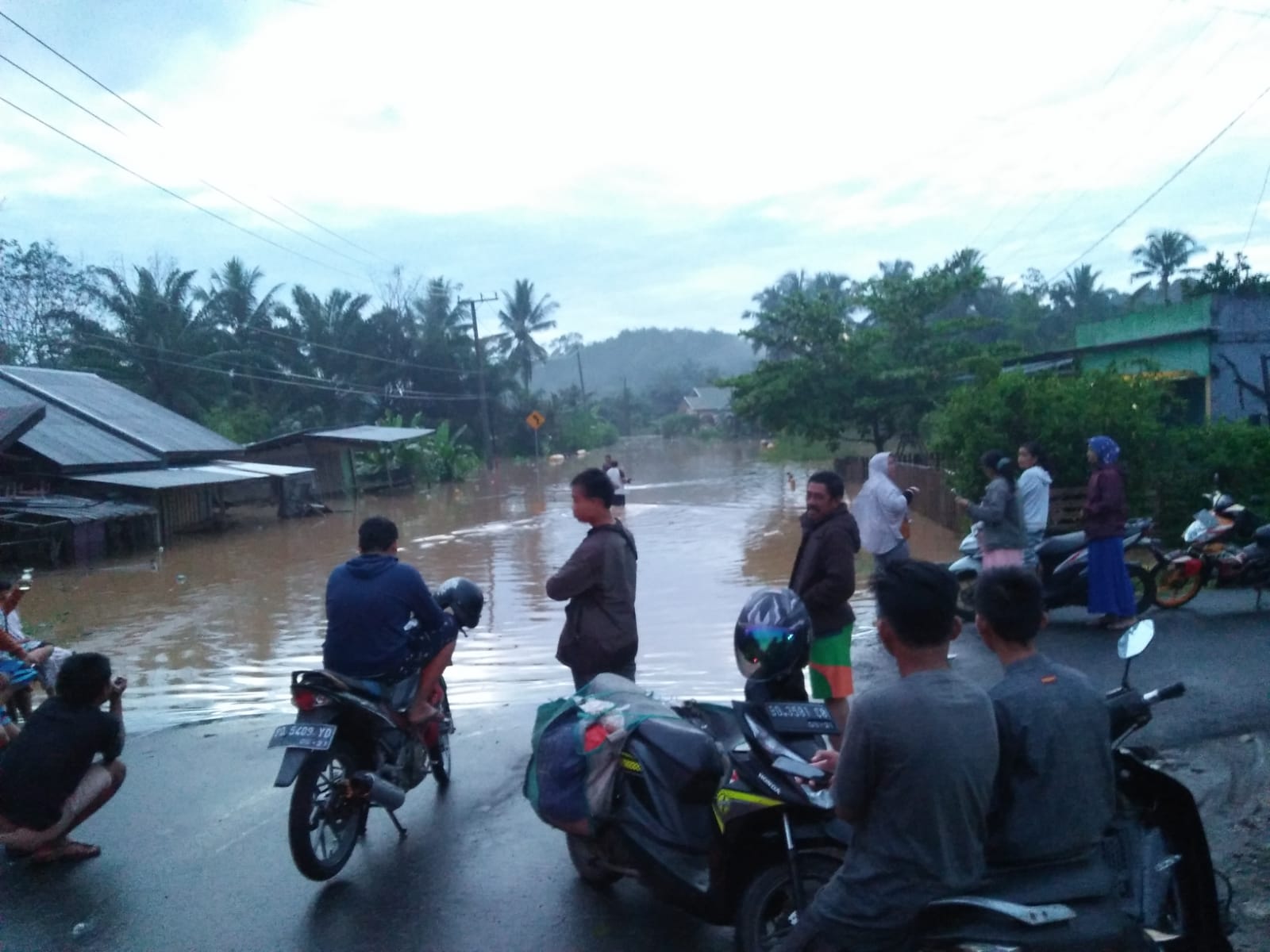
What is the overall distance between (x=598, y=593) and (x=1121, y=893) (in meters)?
2.75

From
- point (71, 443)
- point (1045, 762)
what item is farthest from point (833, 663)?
point (71, 443)

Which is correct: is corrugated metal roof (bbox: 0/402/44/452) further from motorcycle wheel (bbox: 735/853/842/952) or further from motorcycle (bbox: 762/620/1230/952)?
motorcycle (bbox: 762/620/1230/952)

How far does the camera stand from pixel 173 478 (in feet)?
75.5

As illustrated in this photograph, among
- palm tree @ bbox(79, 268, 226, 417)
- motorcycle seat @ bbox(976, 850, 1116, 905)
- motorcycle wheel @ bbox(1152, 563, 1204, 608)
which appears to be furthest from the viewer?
palm tree @ bbox(79, 268, 226, 417)

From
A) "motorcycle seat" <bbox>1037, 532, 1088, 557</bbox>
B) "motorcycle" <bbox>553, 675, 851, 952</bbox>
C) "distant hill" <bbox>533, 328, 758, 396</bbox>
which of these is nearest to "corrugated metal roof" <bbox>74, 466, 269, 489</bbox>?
"motorcycle seat" <bbox>1037, 532, 1088, 557</bbox>

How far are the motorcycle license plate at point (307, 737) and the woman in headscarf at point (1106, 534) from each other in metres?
6.20

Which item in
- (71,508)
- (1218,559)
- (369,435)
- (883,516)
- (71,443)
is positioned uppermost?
(71,443)

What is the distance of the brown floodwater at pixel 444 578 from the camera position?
934 centimetres

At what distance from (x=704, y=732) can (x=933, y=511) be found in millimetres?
16081

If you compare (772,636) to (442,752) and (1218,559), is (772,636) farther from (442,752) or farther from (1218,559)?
(1218,559)

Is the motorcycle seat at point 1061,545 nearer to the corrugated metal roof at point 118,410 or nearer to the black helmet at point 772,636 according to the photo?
the black helmet at point 772,636

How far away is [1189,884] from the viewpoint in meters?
3.25

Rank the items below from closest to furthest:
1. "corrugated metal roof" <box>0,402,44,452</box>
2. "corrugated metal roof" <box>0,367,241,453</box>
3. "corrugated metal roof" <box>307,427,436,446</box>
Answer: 1. "corrugated metal roof" <box>0,402,44,452</box>
2. "corrugated metal roof" <box>0,367,241,453</box>
3. "corrugated metal roof" <box>307,427,436,446</box>

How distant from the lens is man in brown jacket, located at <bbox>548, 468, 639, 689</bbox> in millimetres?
5160
